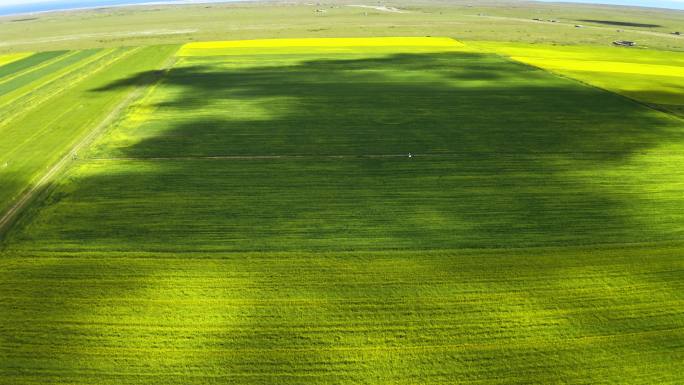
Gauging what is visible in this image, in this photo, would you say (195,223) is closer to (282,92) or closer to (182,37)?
(282,92)

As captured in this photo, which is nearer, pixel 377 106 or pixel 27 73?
pixel 377 106

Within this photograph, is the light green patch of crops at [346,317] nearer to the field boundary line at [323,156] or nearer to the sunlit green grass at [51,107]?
the field boundary line at [323,156]

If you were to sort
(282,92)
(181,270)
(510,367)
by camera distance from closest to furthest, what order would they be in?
(510,367)
(181,270)
(282,92)

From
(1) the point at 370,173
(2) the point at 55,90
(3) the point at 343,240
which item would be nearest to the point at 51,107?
(2) the point at 55,90

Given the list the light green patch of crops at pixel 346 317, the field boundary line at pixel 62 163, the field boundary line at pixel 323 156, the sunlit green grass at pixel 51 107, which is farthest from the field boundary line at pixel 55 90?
the light green patch of crops at pixel 346 317

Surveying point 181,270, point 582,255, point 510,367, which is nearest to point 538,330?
point 510,367

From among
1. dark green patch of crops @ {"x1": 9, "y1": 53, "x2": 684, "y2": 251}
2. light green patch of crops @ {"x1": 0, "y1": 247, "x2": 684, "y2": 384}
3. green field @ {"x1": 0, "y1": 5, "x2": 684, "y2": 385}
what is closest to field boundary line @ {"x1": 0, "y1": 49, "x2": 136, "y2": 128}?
green field @ {"x1": 0, "y1": 5, "x2": 684, "y2": 385}

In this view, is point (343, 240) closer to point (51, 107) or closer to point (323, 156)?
point (323, 156)
